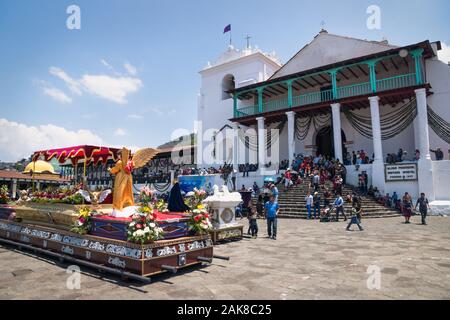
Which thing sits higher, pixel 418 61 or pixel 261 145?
pixel 418 61

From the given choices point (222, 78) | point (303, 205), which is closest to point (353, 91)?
point (303, 205)

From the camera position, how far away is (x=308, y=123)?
23.4m

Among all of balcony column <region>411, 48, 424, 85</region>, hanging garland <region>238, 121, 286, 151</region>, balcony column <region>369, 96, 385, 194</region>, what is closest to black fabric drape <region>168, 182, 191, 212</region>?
balcony column <region>369, 96, 385, 194</region>

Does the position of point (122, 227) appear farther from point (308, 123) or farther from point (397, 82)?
point (397, 82)

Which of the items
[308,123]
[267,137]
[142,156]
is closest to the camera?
[142,156]

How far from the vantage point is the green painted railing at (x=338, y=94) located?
19.0m

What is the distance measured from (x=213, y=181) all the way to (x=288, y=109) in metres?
7.93

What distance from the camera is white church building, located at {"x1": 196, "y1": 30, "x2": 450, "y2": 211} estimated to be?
16.8 metres

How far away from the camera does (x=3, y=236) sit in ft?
30.7

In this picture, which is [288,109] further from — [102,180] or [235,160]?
[102,180]

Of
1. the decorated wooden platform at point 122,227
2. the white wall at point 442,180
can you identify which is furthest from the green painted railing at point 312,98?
the decorated wooden platform at point 122,227

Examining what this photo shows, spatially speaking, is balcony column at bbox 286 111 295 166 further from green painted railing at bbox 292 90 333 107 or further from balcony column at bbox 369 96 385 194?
balcony column at bbox 369 96 385 194

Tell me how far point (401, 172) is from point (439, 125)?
4.45 metres
